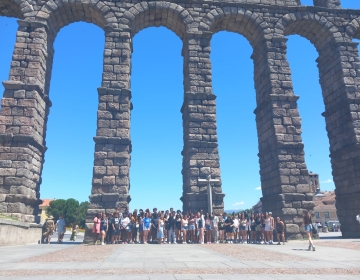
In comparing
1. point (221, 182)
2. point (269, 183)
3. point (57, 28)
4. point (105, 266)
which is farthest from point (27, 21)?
point (269, 183)

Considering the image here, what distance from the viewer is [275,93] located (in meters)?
16.4

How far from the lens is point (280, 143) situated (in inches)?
609

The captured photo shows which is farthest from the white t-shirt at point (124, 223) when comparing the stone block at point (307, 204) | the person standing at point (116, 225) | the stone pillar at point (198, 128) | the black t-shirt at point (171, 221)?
the stone block at point (307, 204)

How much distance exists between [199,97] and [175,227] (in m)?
6.90

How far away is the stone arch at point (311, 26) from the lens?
18047 mm

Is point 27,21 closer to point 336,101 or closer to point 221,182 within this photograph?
point 221,182

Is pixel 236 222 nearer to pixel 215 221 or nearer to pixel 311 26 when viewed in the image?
pixel 215 221

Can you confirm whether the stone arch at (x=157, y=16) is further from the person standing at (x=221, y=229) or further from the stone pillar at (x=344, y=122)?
the person standing at (x=221, y=229)

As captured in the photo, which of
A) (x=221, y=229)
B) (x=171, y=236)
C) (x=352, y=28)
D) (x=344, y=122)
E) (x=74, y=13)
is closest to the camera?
(x=171, y=236)

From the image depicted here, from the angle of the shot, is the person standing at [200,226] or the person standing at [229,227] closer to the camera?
the person standing at [200,226]

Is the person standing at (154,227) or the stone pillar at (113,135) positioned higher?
the stone pillar at (113,135)

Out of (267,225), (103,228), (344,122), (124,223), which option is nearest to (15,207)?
(103,228)

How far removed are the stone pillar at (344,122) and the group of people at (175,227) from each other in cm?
603

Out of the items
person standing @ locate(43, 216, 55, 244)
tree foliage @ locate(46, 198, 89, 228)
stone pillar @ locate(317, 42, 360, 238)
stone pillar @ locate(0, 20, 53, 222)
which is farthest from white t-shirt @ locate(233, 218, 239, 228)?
tree foliage @ locate(46, 198, 89, 228)
